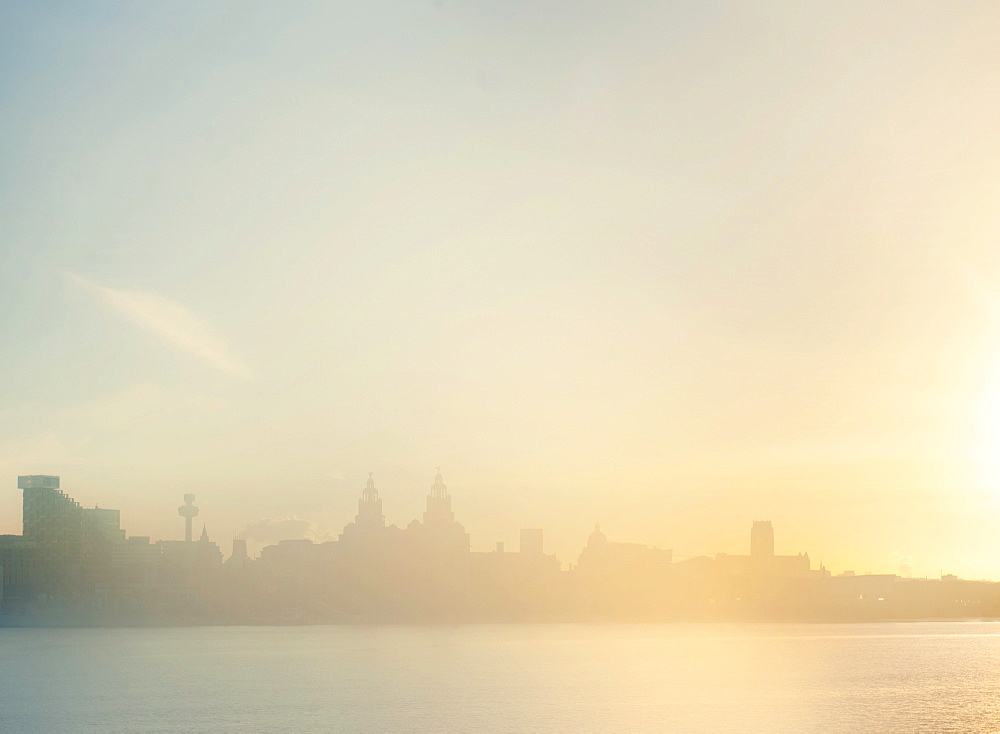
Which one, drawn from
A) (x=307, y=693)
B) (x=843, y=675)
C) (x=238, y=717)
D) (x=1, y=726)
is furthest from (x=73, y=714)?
(x=843, y=675)

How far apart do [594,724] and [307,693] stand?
171ft

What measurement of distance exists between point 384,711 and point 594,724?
27986 mm

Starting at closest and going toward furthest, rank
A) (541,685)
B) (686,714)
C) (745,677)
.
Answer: (686,714)
(541,685)
(745,677)

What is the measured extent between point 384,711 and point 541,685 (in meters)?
43.1

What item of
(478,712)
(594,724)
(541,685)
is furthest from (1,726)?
(541,685)

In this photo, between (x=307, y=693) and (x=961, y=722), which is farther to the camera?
(x=307, y=693)

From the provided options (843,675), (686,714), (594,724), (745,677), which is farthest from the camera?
(843,675)

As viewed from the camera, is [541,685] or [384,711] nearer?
[384,711]

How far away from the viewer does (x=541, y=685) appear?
534 ft

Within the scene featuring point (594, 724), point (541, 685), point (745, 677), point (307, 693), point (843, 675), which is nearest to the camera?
point (594, 724)

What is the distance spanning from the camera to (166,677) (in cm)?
18175

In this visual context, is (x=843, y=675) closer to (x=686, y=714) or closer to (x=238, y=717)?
(x=686, y=714)

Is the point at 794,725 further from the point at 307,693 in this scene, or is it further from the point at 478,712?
the point at 307,693

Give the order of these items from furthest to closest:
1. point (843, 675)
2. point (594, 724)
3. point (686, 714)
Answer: point (843, 675) < point (686, 714) < point (594, 724)
